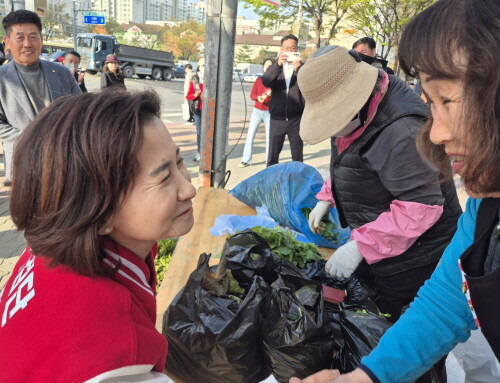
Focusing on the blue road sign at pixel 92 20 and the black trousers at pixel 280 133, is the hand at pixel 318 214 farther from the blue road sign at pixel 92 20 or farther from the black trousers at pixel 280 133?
the blue road sign at pixel 92 20

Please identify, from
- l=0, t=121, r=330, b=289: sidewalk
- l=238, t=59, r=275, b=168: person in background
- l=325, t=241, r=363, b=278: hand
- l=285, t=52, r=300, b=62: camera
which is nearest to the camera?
l=325, t=241, r=363, b=278: hand

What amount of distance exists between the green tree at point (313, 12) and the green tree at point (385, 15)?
0.65 metres

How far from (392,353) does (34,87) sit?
3.52m

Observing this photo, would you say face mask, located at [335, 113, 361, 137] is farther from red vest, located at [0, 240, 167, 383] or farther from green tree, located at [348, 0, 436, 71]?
green tree, located at [348, 0, 436, 71]

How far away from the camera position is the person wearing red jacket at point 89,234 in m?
0.80

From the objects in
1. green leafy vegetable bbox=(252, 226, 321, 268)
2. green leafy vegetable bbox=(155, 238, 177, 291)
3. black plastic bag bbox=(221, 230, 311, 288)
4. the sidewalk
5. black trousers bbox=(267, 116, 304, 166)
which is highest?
black plastic bag bbox=(221, 230, 311, 288)

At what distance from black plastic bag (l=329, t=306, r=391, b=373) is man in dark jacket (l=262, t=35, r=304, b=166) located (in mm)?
4495

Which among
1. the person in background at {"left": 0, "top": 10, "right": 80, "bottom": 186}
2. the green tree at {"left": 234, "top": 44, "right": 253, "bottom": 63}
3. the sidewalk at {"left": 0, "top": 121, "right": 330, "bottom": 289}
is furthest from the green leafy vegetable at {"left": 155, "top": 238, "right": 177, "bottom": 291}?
the green tree at {"left": 234, "top": 44, "right": 253, "bottom": 63}

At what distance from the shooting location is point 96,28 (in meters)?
61.9

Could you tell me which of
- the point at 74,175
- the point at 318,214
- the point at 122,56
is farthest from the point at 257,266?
the point at 122,56

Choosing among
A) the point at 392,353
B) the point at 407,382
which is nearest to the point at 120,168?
the point at 392,353

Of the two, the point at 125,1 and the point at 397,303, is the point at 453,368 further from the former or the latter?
the point at 125,1

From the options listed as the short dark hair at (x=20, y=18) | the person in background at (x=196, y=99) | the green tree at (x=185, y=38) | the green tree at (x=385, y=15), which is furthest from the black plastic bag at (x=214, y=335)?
the green tree at (x=185, y=38)

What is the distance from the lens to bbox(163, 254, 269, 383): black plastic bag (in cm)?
148
